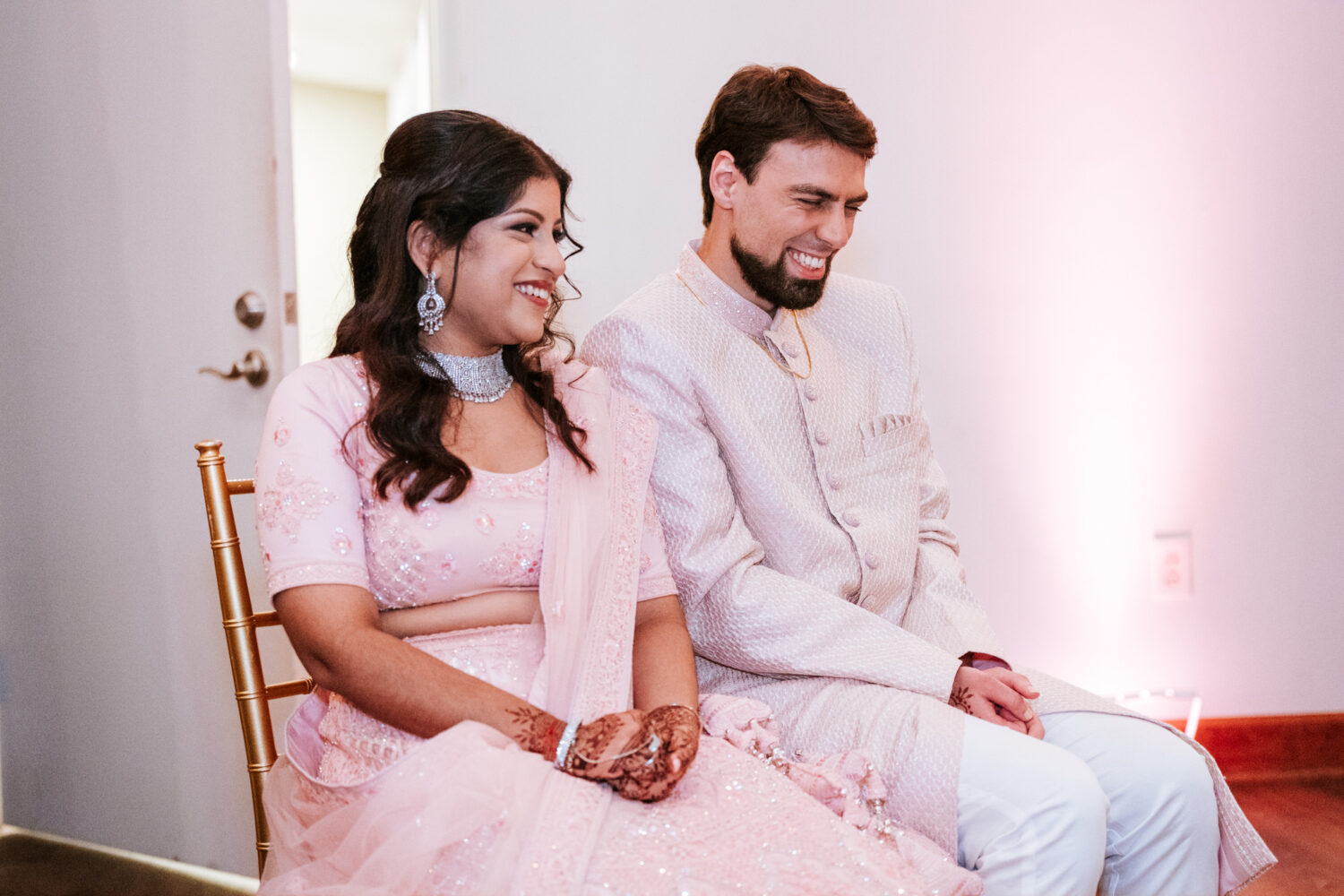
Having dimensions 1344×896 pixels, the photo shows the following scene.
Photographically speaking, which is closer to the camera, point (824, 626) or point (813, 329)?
point (824, 626)

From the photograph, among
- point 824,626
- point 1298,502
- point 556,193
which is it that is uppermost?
point 556,193

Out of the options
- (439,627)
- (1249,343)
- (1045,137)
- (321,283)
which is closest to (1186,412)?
(1249,343)

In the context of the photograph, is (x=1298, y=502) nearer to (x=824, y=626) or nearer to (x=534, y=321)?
(x=824, y=626)

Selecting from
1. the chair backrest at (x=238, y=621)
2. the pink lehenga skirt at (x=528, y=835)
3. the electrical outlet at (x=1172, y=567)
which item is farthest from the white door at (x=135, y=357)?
the electrical outlet at (x=1172, y=567)

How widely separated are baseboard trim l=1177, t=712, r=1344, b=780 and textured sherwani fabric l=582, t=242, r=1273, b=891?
1562mm

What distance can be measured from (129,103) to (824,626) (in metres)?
1.98

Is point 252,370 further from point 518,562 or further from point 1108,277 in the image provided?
point 1108,277

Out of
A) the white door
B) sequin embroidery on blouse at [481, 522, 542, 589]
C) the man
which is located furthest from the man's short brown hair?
the white door

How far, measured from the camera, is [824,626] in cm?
174

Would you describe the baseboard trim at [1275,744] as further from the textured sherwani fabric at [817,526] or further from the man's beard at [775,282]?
the man's beard at [775,282]

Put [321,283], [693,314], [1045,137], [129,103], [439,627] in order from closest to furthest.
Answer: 1. [439,627]
2. [693,314]
3. [129,103]
4. [1045,137]
5. [321,283]

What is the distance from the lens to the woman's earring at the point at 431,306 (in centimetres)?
165

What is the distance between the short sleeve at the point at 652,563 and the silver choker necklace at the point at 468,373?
11.4 inches

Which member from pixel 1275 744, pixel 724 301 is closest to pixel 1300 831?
pixel 1275 744
